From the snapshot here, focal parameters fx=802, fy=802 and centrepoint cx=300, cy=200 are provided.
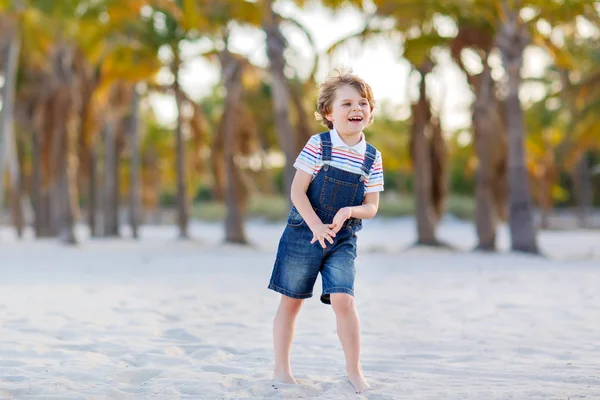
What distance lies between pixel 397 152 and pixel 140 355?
2729cm

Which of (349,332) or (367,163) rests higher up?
(367,163)

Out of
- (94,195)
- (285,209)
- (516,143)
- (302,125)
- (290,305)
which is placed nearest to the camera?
(290,305)

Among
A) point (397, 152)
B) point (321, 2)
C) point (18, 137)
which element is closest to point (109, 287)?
point (321, 2)

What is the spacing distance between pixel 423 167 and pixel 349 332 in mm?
13461

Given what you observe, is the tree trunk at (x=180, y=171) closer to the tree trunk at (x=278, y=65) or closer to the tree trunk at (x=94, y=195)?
the tree trunk at (x=94, y=195)

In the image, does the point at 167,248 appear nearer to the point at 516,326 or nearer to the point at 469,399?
the point at 516,326

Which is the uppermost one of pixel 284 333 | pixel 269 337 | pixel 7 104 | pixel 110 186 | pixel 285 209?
pixel 7 104

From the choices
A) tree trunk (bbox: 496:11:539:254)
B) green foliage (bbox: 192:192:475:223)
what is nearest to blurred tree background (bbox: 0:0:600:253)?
tree trunk (bbox: 496:11:539:254)

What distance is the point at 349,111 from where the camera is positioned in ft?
12.3

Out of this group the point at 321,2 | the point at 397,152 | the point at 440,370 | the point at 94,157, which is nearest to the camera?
the point at 440,370

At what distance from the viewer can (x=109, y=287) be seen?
349 inches

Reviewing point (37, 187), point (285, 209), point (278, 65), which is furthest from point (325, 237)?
point (285, 209)

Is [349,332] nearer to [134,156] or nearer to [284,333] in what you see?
[284,333]

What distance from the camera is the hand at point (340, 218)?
3.58 m
